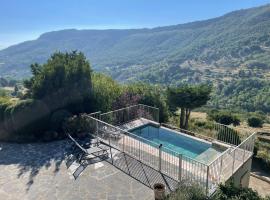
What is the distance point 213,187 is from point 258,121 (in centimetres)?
3136

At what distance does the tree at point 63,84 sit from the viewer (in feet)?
52.0

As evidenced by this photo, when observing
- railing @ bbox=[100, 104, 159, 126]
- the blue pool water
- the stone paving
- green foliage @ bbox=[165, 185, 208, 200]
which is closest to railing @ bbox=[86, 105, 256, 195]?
railing @ bbox=[100, 104, 159, 126]

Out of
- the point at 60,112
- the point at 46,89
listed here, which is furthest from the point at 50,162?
the point at 46,89

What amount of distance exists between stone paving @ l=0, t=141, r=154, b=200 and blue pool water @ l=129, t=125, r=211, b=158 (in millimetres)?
4241

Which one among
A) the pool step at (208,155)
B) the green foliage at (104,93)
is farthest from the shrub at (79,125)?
the pool step at (208,155)

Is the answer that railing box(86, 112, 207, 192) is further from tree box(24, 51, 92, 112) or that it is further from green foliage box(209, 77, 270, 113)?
green foliage box(209, 77, 270, 113)

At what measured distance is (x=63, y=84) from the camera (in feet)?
52.7

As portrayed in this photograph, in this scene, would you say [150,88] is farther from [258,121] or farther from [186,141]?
[258,121]

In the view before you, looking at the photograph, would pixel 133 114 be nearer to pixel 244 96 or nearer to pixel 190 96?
pixel 190 96

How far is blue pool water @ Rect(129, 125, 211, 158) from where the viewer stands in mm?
13750

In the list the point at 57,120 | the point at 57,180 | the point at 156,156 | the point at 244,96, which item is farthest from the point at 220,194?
the point at 244,96

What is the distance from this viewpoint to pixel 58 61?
53.9 feet

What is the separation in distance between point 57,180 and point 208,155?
275 inches

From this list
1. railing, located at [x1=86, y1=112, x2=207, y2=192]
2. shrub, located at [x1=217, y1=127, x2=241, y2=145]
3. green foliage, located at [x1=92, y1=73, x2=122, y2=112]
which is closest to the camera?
railing, located at [x1=86, y1=112, x2=207, y2=192]
